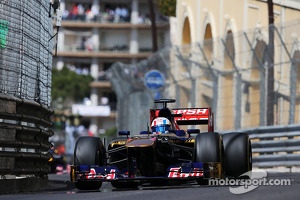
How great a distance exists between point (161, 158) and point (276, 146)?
35.7 ft

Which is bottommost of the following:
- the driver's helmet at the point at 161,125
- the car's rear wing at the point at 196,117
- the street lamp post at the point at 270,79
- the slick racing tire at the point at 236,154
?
the slick racing tire at the point at 236,154

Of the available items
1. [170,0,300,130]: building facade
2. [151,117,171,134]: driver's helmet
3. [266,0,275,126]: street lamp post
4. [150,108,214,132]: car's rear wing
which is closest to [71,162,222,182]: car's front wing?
[151,117,171,134]: driver's helmet

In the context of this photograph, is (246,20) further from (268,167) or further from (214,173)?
(214,173)

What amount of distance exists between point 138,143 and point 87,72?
79.3m

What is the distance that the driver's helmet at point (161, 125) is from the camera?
56.9 ft

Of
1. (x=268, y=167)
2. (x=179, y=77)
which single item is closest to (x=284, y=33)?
(x=268, y=167)

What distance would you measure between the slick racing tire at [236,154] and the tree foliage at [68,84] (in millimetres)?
71494

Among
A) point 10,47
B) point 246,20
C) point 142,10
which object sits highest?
point 142,10

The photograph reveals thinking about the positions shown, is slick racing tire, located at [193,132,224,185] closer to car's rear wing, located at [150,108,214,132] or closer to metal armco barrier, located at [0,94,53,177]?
metal armco barrier, located at [0,94,53,177]

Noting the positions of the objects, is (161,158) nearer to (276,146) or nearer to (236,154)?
(236,154)

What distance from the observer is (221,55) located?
2931cm

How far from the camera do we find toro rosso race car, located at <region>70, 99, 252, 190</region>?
1577 cm

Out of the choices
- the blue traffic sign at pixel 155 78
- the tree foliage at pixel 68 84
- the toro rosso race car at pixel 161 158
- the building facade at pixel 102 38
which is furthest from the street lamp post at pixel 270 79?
the building facade at pixel 102 38

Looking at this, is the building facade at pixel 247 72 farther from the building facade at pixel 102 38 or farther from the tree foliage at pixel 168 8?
the building facade at pixel 102 38
